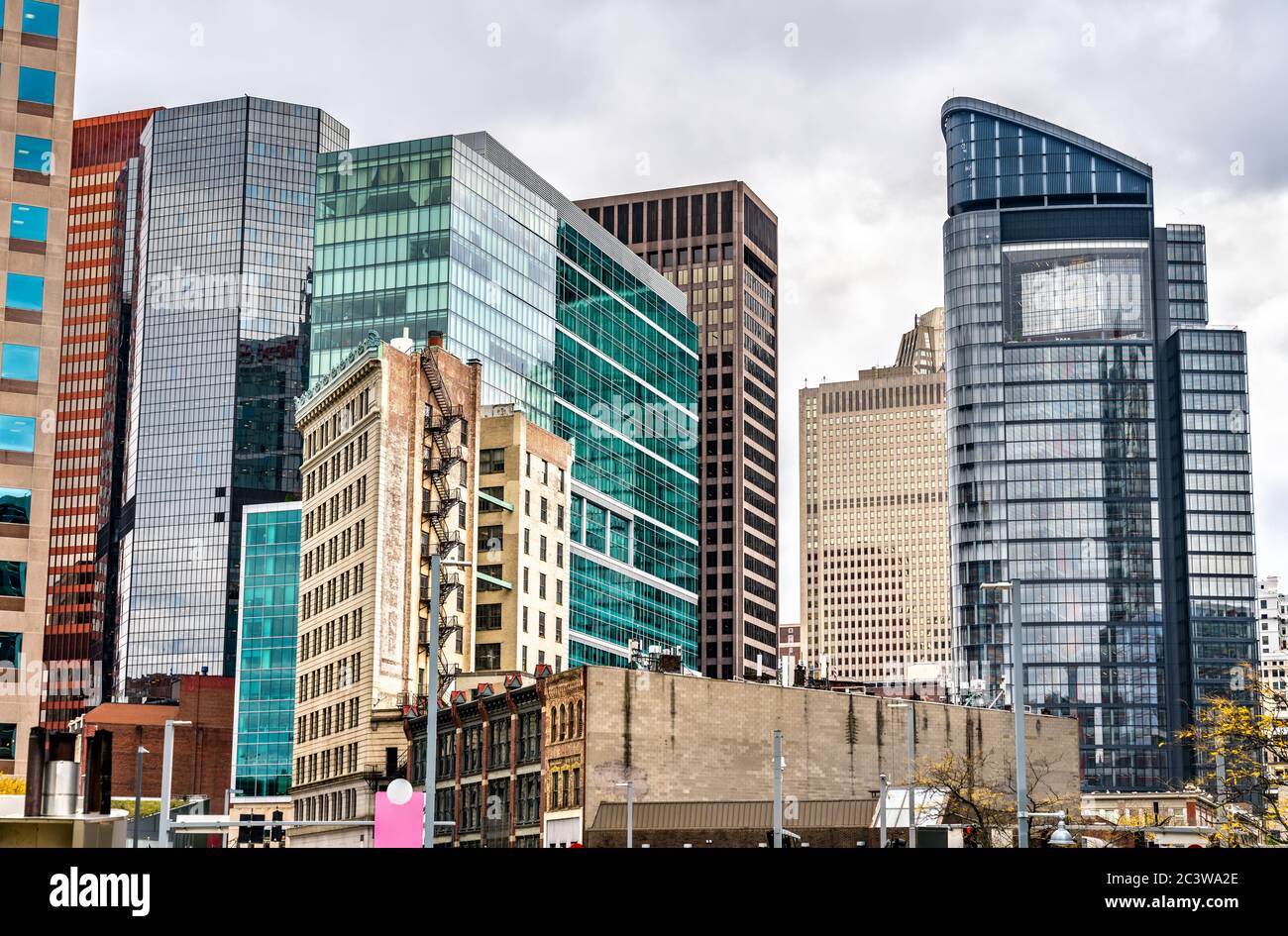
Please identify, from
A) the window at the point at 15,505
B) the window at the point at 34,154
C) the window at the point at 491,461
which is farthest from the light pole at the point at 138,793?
the window at the point at 491,461

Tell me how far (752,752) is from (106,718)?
348 feet

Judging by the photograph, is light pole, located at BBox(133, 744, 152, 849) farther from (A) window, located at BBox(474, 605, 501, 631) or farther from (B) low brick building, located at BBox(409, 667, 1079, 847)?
(A) window, located at BBox(474, 605, 501, 631)

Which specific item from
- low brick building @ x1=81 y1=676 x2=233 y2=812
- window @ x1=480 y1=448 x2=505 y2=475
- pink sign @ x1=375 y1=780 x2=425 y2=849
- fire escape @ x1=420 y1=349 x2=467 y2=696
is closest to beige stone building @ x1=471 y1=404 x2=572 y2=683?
window @ x1=480 y1=448 x2=505 y2=475

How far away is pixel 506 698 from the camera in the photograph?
99.2m

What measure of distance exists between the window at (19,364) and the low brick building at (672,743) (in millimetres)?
32305

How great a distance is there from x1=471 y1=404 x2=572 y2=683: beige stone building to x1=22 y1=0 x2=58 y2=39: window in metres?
55.5

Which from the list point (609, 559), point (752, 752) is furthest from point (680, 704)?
point (609, 559)

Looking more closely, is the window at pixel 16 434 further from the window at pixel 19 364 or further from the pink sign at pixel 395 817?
the pink sign at pixel 395 817

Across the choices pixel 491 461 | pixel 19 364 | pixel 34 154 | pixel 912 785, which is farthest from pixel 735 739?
pixel 34 154

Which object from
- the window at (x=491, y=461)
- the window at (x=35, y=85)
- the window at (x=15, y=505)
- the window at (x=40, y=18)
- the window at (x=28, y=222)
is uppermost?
the window at (x=40, y=18)

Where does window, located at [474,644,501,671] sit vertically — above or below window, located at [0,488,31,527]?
below

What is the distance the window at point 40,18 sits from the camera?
89.2m

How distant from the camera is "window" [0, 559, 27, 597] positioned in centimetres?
8538
